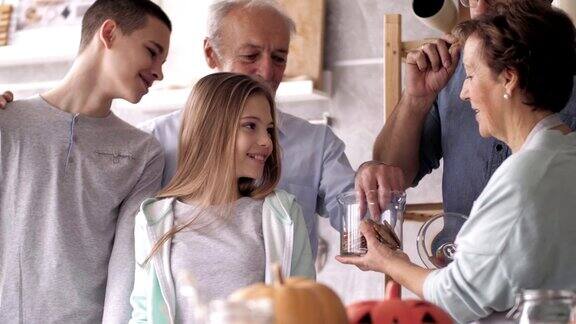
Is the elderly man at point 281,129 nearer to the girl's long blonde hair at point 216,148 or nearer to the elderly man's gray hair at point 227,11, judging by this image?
the elderly man's gray hair at point 227,11

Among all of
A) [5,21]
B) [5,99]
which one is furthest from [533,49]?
[5,21]

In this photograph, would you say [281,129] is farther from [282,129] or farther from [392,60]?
[392,60]

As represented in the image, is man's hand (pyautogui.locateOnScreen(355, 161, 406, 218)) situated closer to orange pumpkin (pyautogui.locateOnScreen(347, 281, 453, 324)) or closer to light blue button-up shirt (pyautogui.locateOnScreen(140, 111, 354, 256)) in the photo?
light blue button-up shirt (pyautogui.locateOnScreen(140, 111, 354, 256))

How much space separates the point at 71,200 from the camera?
7.04ft

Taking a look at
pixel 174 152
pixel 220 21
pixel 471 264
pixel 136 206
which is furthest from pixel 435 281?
pixel 220 21

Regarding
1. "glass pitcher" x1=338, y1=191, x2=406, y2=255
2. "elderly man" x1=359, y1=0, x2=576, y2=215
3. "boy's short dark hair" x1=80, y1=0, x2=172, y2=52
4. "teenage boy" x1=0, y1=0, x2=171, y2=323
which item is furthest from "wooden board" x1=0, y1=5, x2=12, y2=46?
"glass pitcher" x1=338, y1=191, x2=406, y2=255

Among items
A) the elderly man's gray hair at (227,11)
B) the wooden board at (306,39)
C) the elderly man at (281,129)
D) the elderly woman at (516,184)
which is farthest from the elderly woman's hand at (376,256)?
the wooden board at (306,39)

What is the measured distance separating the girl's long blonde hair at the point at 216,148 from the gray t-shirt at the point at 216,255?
37mm

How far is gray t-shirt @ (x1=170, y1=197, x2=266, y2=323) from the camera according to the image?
1794 mm

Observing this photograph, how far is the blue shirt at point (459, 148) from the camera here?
226 cm

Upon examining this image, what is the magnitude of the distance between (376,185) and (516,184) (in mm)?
560

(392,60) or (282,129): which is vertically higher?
(392,60)

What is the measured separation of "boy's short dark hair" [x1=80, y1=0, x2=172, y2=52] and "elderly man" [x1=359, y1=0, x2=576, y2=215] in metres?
0.60

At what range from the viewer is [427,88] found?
2.33 metres
